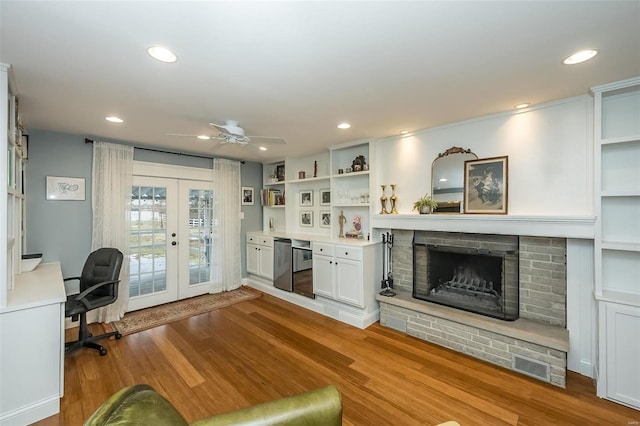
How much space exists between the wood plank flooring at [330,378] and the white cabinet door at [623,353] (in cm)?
12

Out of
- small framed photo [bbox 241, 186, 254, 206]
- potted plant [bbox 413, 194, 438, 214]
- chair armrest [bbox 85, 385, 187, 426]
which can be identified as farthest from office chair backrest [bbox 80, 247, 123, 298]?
potted plant [bbox 413, 194, 438, 214]

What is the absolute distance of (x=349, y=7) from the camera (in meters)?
1.27

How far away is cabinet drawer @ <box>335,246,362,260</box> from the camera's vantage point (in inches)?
137

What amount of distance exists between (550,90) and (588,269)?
5.15 feet

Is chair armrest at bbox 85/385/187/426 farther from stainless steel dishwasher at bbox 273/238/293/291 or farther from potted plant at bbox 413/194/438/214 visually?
stainless steel dishwasher at bbox 273/238/293/291

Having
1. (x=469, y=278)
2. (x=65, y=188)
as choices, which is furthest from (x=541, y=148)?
(x=65, y=188)

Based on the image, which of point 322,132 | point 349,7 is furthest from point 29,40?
point 322,132

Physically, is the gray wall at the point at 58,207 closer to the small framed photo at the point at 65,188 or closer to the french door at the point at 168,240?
the small framed photo at the point at 65,188

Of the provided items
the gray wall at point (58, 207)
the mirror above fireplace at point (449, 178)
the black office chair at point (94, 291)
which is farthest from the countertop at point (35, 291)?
the mirror above fireplace at point (449, 178)

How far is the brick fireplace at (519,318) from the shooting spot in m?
2.38

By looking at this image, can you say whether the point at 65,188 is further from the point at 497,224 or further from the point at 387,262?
the point at 497,224

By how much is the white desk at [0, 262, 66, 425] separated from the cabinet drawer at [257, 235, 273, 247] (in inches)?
110

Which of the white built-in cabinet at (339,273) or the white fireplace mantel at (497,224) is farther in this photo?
the white built-in cabinet at (339,273)

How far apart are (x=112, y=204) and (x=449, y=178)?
168 inches
